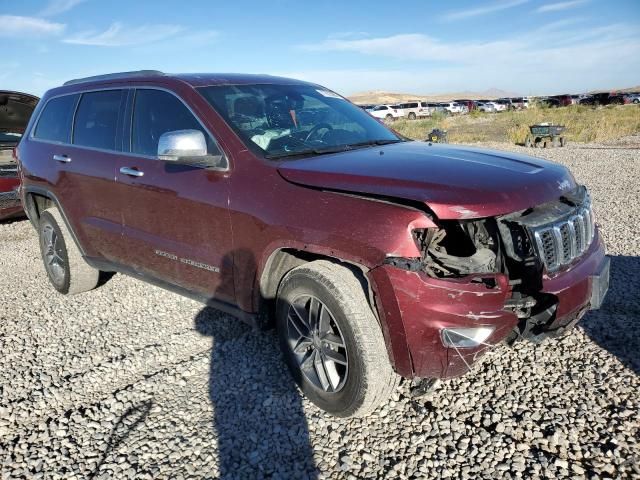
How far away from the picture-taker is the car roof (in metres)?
3.61

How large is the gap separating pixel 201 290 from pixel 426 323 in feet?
5.74

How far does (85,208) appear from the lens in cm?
432

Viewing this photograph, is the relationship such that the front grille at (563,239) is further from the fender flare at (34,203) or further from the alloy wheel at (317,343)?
the fender flare at (34,203)

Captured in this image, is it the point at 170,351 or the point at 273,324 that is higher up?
the point at 273,324

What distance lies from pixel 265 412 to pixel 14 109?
782 cm

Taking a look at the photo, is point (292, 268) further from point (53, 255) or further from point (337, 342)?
point (53, 255)

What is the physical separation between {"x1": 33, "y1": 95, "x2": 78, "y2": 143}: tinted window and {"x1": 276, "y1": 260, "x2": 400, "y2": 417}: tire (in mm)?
3067

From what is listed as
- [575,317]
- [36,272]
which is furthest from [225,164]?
[36,272]

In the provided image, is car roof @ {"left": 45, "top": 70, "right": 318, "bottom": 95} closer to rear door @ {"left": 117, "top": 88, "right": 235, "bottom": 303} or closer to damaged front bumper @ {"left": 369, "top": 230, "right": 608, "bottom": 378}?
Answer: rear door @ {"left": 117, "top": 88, "right": 235, "bottom": 303}

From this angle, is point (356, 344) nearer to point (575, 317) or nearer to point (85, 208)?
point (575, 317)

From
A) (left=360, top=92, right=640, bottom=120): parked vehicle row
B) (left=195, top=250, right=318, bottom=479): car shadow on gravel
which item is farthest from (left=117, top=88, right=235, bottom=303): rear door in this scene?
(left=360, top=92, right=640, bottom=120): parked vehicle row

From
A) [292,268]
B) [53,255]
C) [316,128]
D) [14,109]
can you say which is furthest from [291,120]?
[14,109]

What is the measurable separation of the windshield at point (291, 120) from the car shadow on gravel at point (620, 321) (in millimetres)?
2064

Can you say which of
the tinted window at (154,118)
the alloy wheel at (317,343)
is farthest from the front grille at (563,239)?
the tinted window at (154,118)
